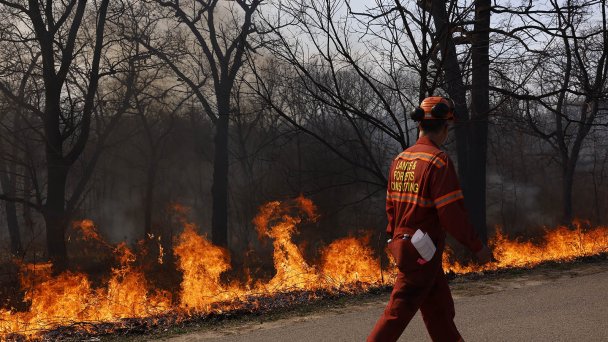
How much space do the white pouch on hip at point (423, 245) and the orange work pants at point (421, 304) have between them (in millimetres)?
83

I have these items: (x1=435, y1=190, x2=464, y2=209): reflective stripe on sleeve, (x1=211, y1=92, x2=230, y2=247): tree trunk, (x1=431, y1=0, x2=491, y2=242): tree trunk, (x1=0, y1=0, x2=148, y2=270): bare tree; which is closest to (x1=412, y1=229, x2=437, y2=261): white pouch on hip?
(x1=435, y1=190, x2=464, y2=209): reflective stripe on sleeve

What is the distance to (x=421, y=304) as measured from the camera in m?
3.70

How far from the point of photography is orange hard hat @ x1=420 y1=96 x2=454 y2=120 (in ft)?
12.2

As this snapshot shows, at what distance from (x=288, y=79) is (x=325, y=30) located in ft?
3.58

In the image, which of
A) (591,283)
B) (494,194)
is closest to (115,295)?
(591,283)

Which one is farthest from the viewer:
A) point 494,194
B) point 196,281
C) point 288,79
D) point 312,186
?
point 494,194

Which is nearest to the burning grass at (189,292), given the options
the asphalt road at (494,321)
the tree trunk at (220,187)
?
the asphalt road at (494,321)

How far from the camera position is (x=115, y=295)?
7.45 metres

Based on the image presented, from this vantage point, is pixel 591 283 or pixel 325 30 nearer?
pixel 591 283

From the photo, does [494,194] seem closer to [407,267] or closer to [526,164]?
[526,164]

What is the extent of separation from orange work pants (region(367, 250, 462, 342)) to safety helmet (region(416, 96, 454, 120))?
36.1 inches

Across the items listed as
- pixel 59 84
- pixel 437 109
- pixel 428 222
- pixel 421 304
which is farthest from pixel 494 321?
pixel 59 84

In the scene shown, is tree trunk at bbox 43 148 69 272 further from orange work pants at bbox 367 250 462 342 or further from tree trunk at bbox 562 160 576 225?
tree trunk at bbox 562 160 576 225

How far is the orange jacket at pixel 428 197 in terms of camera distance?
337cm
